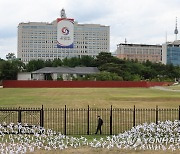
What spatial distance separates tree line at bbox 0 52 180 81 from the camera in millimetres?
120438

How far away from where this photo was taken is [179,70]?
6462 inches

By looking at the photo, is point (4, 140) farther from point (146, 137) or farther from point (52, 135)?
point (146, 137)

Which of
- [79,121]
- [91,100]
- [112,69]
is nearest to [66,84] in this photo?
[112,69]

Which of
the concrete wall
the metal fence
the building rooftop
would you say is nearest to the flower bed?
the metal fence

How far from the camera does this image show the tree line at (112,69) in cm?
12044

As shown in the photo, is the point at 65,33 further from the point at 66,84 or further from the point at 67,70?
the point at 66,84

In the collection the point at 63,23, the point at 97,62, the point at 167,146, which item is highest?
the point at 63,23

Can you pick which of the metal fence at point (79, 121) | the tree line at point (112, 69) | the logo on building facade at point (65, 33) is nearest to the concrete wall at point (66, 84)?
the tree line at point (112, 69)

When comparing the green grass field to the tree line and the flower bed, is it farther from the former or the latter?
the tree line

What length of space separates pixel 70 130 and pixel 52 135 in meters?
3.77

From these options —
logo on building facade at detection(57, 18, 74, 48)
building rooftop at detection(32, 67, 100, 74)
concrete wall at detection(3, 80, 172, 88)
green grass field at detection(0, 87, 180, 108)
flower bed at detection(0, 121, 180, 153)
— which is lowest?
flower bed at detection(0, 121, 180, 153)

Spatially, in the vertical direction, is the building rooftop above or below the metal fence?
above

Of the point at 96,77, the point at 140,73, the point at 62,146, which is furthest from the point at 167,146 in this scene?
the point at 140,73

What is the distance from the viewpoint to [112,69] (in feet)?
438
